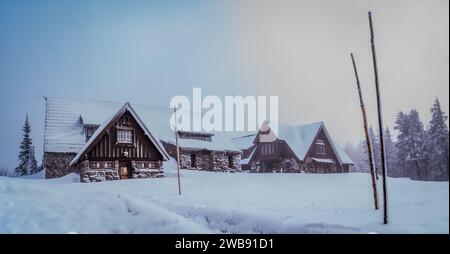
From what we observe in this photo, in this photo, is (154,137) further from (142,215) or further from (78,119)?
(142,215)

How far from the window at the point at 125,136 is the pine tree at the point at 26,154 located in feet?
11.4

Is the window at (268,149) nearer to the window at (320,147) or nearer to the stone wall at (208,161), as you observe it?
the stone wall at (208,161)

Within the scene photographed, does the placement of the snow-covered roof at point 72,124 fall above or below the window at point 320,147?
above

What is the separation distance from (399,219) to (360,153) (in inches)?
1484

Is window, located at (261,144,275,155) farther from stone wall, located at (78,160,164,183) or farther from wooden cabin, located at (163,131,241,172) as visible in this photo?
stone wall, located at (78,160,164,183)

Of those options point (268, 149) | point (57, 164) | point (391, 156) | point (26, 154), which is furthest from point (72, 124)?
point (391, 156)

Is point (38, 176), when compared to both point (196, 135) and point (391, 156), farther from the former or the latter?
point (391, 156)

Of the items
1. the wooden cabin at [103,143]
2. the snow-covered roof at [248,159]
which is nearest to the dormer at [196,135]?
the snow-covered roof at [248,159]

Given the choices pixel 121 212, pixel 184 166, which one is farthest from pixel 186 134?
pixel 121 212

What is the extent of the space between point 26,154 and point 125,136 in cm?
473

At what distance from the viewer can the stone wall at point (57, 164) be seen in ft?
37.8

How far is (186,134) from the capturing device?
61.7 ft

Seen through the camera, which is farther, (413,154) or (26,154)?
(413,154)

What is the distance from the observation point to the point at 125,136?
478 inches
